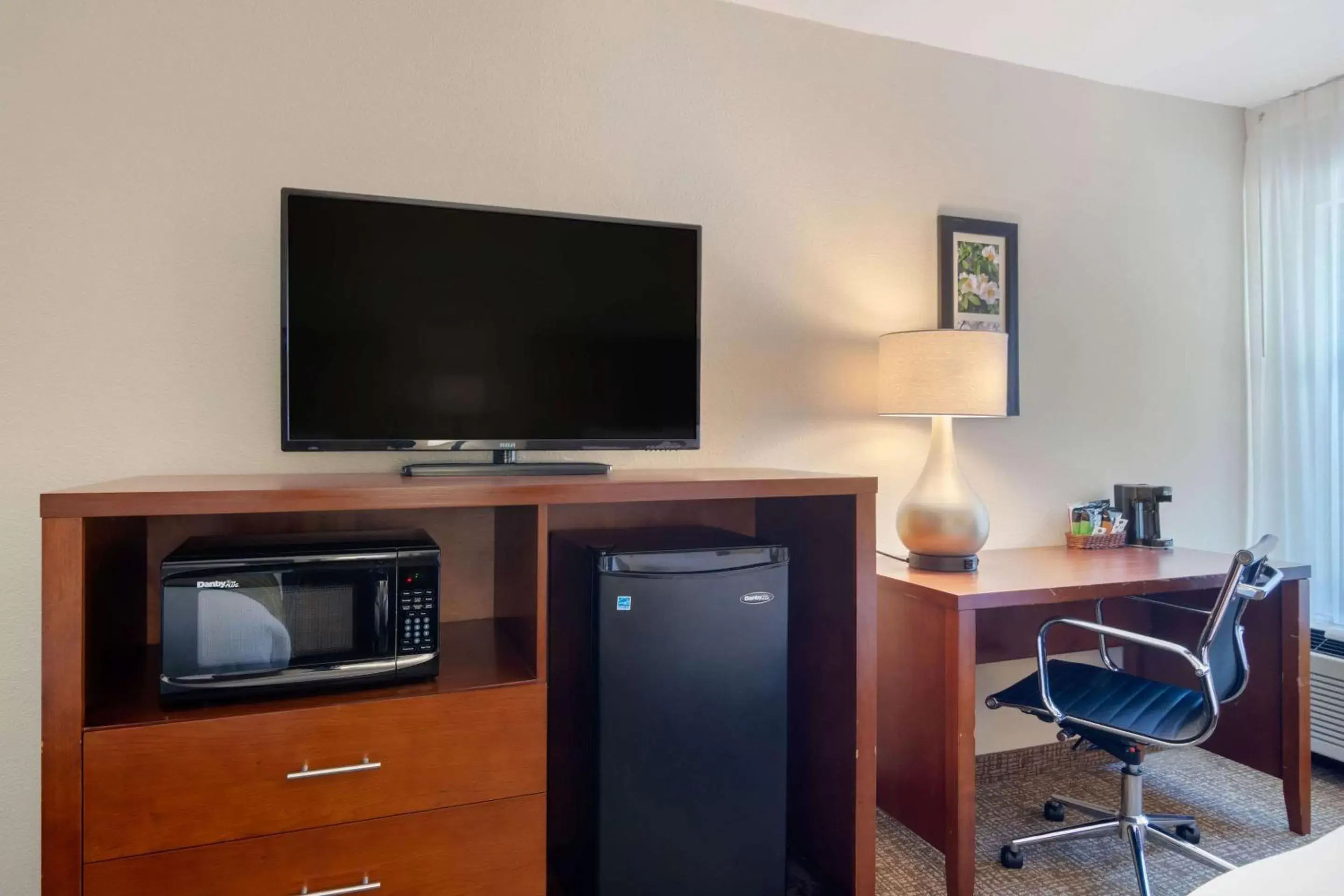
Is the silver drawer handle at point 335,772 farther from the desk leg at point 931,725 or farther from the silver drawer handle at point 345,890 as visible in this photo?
the desk leg at point 931,725

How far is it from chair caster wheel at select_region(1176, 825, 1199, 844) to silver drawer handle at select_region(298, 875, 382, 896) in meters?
2.01

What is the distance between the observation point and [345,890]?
1438 mm

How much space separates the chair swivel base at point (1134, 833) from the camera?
6.53 feet

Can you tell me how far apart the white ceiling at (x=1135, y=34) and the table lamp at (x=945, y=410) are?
3.11 feet

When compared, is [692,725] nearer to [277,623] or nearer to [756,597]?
[756,597]

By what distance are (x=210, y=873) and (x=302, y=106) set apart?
1.60m

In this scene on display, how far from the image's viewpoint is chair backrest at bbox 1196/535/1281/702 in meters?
1.80

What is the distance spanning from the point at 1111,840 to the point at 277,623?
7.23ft

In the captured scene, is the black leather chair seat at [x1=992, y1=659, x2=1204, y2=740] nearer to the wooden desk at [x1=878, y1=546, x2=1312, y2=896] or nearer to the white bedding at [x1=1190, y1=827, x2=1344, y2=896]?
the wooden desk at [x1=878, y1=546, x2=1312, y2=896]

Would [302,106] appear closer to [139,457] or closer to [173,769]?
[139,457]

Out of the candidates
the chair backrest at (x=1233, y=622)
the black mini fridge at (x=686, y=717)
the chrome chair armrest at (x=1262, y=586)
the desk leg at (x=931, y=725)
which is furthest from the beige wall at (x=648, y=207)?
the chair backrest at (x=1233, y=622)

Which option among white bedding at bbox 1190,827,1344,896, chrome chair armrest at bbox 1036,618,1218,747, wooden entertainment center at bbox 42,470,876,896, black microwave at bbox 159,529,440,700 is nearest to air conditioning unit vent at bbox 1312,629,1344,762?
chrome chair armrest at bbox 1036,618,1218,747

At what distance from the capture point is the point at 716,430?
2.33 meters

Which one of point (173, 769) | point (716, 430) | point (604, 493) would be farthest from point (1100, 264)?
point (173, 769)
